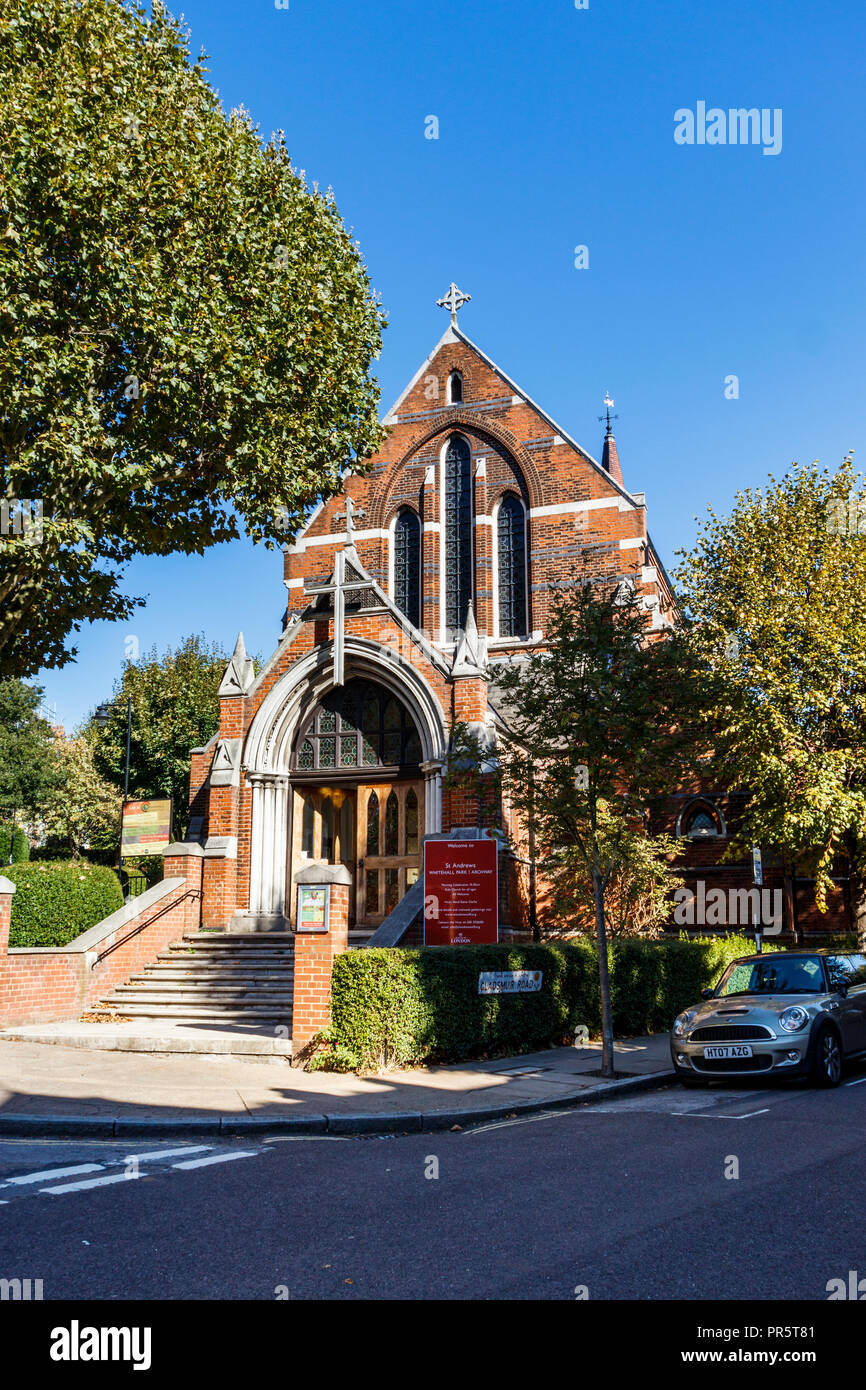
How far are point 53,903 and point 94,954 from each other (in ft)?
16.8

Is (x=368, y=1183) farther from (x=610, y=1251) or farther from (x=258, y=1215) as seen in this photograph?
(x=610, y=1251)

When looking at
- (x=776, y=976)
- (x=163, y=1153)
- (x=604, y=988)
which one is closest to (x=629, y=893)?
(x=604, y=988)

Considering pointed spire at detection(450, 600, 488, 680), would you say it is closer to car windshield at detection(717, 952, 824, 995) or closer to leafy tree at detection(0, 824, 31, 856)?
car windshield at detection(717, 952, 824, 995)

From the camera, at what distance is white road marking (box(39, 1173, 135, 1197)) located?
21.4 feet

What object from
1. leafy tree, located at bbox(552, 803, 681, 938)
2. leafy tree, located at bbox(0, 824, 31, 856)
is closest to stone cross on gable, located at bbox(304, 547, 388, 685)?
leafy tree, located at bbox(552, 803, 681, 938)

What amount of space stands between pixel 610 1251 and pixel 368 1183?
233 cm

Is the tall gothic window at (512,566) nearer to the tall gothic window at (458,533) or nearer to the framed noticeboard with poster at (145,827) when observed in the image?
the tall gothic window at (458,533)

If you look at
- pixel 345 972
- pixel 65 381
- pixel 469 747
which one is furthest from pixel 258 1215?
pixel 65 381

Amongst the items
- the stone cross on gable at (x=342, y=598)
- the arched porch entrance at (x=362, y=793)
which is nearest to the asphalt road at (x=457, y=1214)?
the arched porch entrance at (x=362, y=793)

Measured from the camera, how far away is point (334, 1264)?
189 inches

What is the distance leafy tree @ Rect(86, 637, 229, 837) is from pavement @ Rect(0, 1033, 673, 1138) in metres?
18.9

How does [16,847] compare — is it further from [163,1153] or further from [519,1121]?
[163,1153]

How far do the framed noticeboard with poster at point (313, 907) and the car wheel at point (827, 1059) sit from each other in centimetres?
546
